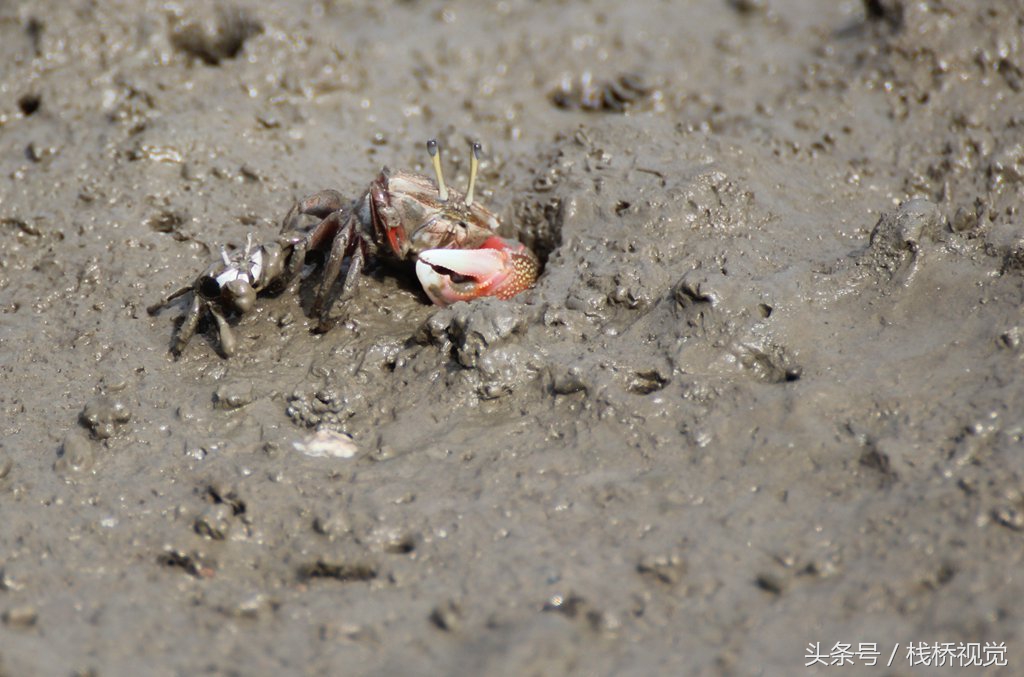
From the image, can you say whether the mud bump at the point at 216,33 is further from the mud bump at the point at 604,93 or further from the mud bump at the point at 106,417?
the mud bump at the point at 106,417

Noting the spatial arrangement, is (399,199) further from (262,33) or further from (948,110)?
(948,110)

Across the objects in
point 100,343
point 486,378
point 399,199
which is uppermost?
point 399,199

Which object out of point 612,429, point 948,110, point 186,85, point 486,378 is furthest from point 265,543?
point 948,110

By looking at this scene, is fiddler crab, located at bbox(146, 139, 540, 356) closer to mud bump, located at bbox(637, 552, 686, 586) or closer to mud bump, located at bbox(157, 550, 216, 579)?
mud bump, located at bbox(157, 550, 216, 579)

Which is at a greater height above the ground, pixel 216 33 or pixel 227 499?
pixel 216 33

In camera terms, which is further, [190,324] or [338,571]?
[190,324]

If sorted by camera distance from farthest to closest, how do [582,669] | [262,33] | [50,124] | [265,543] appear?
1. [262,33]
2. [50,124]
3. [265,543]
4. [582,669]

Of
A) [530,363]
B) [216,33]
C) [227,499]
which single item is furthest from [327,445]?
[216,33]

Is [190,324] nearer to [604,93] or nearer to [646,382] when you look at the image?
[646,382]
